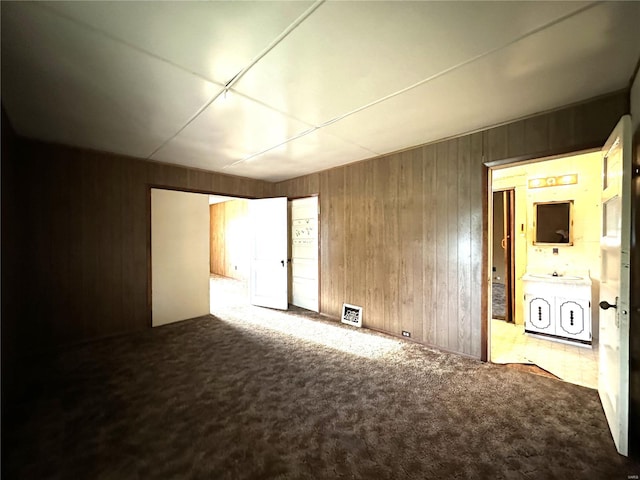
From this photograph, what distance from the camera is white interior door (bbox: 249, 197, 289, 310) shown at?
4.74m

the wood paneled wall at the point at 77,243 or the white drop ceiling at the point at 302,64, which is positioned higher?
the white drop ceiling at the point at 302,64

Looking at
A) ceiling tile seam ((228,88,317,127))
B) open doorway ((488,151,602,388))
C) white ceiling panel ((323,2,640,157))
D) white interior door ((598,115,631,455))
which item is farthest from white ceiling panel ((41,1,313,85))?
open doorway ((488,151,602,388))

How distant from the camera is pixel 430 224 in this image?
3051mm

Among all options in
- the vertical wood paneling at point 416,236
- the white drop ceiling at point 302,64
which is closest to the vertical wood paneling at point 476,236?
the white drop ceiling at point 302,64

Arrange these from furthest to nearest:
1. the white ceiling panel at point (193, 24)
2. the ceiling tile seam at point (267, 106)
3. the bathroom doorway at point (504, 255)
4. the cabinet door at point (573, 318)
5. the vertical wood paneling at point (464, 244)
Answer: the bathroom doorway at point (504, 255)
the cabinet door at point (573, 318)
the vertical wood paneling at point (464, 244)
the ceiling tile seam at point (267, 106)
the white ceiling panel at point (193, 24)

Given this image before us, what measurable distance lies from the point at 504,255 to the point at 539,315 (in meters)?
1.07

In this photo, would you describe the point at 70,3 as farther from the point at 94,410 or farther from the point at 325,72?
the point at 94,410

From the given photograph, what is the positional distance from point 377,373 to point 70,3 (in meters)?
3.18

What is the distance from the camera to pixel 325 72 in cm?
174

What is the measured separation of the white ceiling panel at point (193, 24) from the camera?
4.06 ft

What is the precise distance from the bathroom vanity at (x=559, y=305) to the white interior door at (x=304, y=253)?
307 cm

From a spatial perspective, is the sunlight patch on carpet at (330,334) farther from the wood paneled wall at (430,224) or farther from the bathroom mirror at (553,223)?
the bathroom mirror at (553,223)

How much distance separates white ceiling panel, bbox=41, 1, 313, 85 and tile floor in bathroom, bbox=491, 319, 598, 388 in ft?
11.3

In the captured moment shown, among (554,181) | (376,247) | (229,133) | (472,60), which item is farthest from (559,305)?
(229,133)
